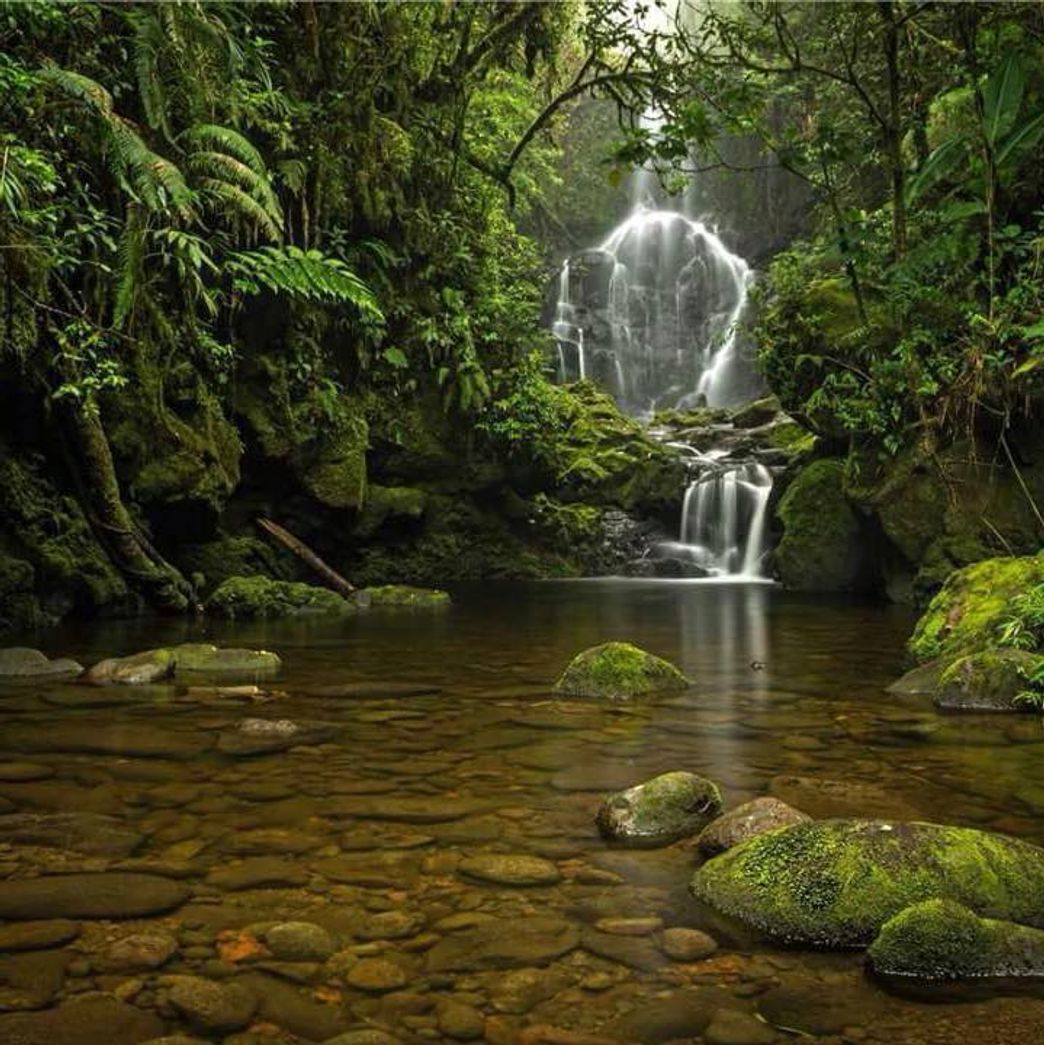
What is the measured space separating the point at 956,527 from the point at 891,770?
7446 mm

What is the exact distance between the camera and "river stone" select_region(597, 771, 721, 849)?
323 cm

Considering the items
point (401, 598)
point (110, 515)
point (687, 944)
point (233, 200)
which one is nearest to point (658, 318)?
point (401, 598)

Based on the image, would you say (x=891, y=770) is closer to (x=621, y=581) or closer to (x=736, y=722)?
(x=736, y=722)

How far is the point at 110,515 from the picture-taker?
352 inches

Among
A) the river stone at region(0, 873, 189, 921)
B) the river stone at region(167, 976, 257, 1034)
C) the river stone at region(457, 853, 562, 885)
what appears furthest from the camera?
the river stone at region(457, 853, 562, 885)

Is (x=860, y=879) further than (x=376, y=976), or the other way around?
(x=860, y=879)

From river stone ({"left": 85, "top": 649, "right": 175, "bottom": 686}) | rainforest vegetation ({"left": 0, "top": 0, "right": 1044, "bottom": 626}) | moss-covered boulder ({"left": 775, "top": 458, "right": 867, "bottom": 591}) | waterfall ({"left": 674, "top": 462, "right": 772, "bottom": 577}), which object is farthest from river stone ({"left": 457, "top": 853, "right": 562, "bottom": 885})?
waterfall ({"left": 674, "top": 462, "right": 772, "bottom": 577})

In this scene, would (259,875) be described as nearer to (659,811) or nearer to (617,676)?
(659,811)

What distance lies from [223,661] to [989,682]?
4.80 metres

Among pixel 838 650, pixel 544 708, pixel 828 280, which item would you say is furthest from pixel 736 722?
pixel 828 280

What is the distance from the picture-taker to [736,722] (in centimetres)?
507

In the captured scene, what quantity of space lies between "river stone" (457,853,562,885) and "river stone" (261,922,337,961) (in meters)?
0.57

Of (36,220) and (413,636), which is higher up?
(36,220)

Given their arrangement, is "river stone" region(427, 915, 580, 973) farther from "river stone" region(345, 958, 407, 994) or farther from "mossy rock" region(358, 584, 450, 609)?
"mossy rock" region(358, 584, 450, 609)
